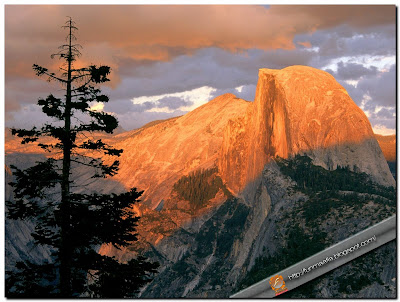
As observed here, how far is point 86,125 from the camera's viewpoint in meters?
40.7

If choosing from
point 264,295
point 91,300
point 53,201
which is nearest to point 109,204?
point 53,201

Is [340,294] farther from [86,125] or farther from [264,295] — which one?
[86,125]

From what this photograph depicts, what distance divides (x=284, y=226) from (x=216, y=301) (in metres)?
143

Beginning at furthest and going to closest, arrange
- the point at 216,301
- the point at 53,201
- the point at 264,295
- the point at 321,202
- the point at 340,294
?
the point at 321,202
the point at 340,294
the point at 264,295
the point at 216,301
the point at 53,201

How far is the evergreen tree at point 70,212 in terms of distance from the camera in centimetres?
3884

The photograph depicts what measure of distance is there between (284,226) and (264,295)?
132962mm

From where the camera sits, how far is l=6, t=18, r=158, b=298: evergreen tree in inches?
1529

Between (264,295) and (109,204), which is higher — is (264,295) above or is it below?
below

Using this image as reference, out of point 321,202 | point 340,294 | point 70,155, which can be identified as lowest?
point 340,294

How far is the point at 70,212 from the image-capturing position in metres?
38.9

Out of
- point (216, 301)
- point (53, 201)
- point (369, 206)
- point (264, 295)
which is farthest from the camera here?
point (369, 206)

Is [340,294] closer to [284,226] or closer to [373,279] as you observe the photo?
[373,279]

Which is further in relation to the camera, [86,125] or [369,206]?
[369,206]

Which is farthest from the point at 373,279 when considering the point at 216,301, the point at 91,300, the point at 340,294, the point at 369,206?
the point at 91,300
